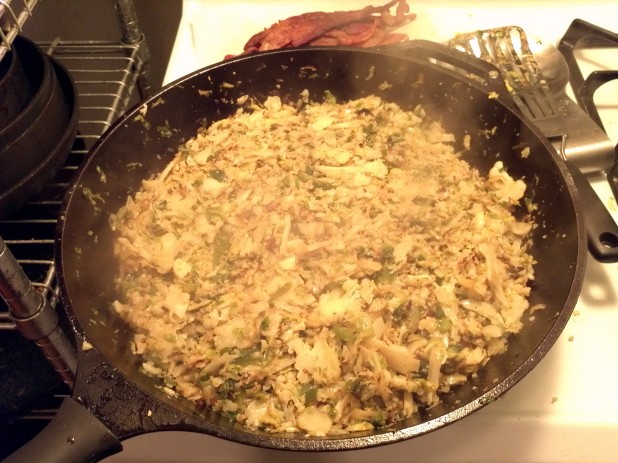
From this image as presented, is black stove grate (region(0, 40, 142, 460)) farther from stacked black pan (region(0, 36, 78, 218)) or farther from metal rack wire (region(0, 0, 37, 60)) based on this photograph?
metal rack wire (region(0, 0, 37, 60))

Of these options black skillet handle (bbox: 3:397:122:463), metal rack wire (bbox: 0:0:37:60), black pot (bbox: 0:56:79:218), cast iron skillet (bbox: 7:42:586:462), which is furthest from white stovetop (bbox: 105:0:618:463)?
metal rack wire (bbox: 0:0:37:60)

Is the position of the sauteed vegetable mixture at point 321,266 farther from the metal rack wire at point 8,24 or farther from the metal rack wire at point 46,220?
the metal rack wire at point 8,24

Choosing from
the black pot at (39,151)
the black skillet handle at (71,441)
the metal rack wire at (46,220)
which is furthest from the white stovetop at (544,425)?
the black pot at (39,151)

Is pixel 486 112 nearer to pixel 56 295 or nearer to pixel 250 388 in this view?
pixel 250 388

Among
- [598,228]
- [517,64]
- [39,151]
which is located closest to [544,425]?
[598,228]

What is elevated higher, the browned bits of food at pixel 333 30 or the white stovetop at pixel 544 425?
the browned bits of food at pixel 333 30

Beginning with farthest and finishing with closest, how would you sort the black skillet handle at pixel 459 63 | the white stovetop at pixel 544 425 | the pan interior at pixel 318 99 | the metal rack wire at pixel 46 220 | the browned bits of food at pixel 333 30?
the browned bits of food at pixel 333 30 < the black skillet handle at pixel 459 63 < the metal rack wire at pixel 46 220 < the white stovetop at pixel 544 425 < the pan interior at pixel 318 99
